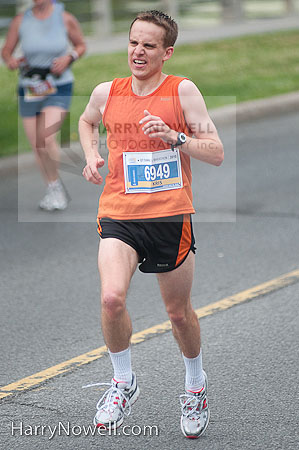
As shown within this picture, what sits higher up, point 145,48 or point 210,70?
point 145,48

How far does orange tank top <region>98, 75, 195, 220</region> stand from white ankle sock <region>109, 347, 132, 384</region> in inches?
25.0

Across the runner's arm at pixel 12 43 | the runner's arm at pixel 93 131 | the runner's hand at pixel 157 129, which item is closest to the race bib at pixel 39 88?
the runner's arm at pixel 12 43

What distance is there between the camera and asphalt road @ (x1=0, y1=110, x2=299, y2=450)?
417 centimetres

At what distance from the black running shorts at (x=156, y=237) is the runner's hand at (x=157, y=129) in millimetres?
401

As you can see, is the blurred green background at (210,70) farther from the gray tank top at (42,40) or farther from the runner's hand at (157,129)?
the runner's hand at (157,129)

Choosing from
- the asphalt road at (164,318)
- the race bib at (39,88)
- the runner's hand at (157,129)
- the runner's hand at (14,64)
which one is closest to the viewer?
the runner's hand at (157,129)

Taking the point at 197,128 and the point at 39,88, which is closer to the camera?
the point at 197,128

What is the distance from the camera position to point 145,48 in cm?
402

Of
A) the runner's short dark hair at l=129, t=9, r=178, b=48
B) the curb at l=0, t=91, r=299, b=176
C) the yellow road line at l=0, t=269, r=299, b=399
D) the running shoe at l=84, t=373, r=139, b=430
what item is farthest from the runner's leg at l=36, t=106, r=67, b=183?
the running shoe at l=84, t=373, r=139, b=430

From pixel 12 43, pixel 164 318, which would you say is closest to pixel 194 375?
pixel 164 318

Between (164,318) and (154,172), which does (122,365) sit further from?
(164,318)

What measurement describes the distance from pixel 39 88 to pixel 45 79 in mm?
118

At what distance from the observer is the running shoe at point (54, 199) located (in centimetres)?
848

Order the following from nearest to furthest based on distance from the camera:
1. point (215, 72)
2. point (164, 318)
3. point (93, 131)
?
1. point (93, 131)
2. point (164, 318)
3. point (215, 72)
